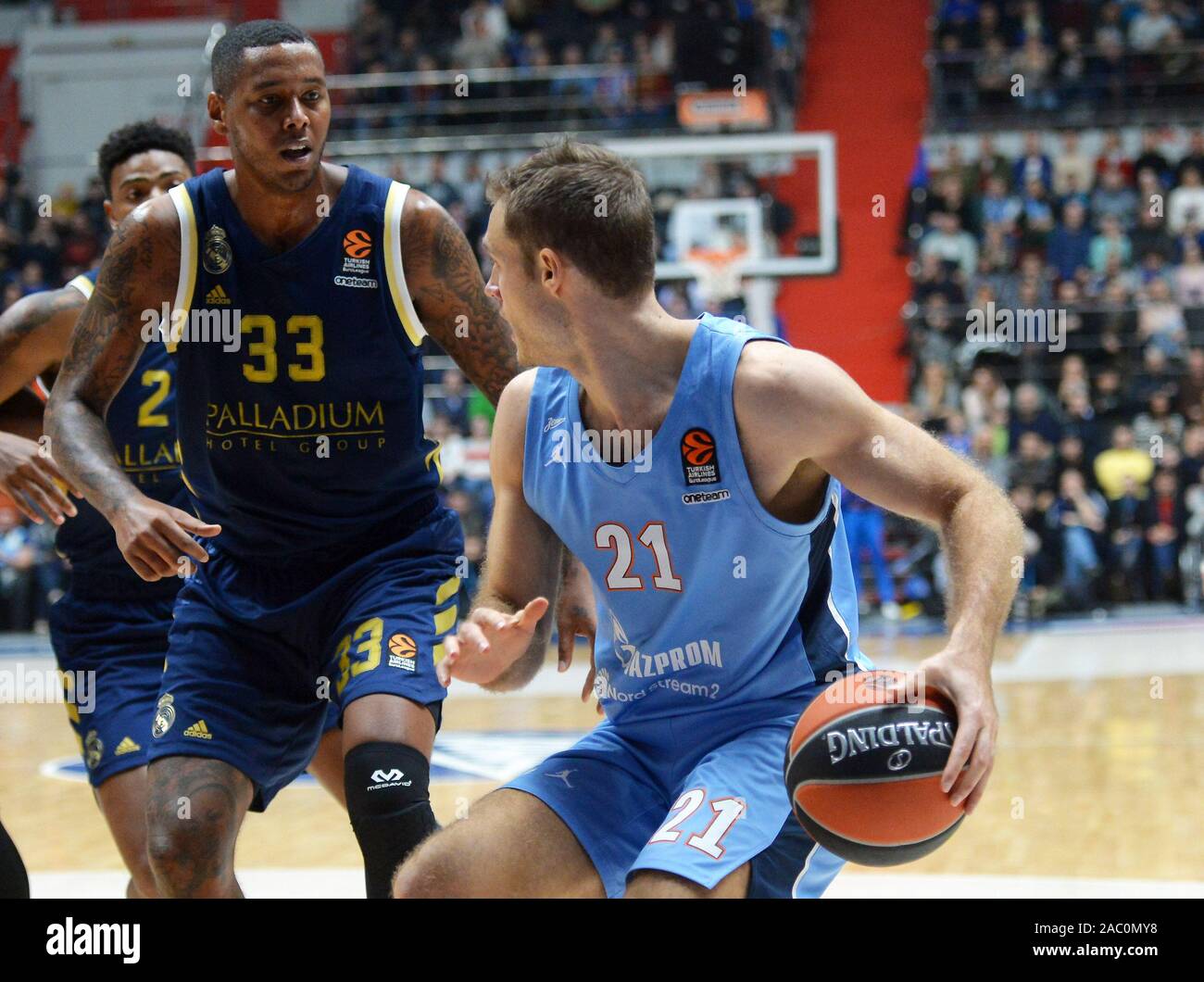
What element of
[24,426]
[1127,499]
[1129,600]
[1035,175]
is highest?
[1035,175]

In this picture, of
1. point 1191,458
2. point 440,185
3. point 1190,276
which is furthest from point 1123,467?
point 440,185

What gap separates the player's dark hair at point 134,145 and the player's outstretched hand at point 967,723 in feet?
11.2

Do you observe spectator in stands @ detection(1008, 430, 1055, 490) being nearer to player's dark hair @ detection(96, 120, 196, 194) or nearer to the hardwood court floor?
the hardwood court floor

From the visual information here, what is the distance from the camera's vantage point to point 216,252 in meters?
3.89

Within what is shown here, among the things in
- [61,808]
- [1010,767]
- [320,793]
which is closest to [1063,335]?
[1010,767]

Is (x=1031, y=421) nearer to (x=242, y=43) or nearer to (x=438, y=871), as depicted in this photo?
(x=242, y=43)

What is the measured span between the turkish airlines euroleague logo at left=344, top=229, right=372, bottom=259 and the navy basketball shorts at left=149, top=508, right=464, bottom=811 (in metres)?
0.73

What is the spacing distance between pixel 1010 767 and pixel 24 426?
18.9 feet

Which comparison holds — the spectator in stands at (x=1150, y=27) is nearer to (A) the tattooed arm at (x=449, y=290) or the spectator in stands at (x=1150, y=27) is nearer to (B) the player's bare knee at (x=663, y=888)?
(A) the tattooed arm at (x=449, y=290)

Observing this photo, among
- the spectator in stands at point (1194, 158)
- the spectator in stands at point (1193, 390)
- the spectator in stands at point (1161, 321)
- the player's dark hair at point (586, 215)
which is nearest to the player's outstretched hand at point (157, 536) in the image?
the player's dark hair at point (586, 215)

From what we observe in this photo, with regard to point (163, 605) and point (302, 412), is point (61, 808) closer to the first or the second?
point (163, 605)

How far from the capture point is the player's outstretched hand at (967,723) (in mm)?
2736

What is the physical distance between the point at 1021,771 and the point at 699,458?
5.79 meters

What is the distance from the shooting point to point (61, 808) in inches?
320
